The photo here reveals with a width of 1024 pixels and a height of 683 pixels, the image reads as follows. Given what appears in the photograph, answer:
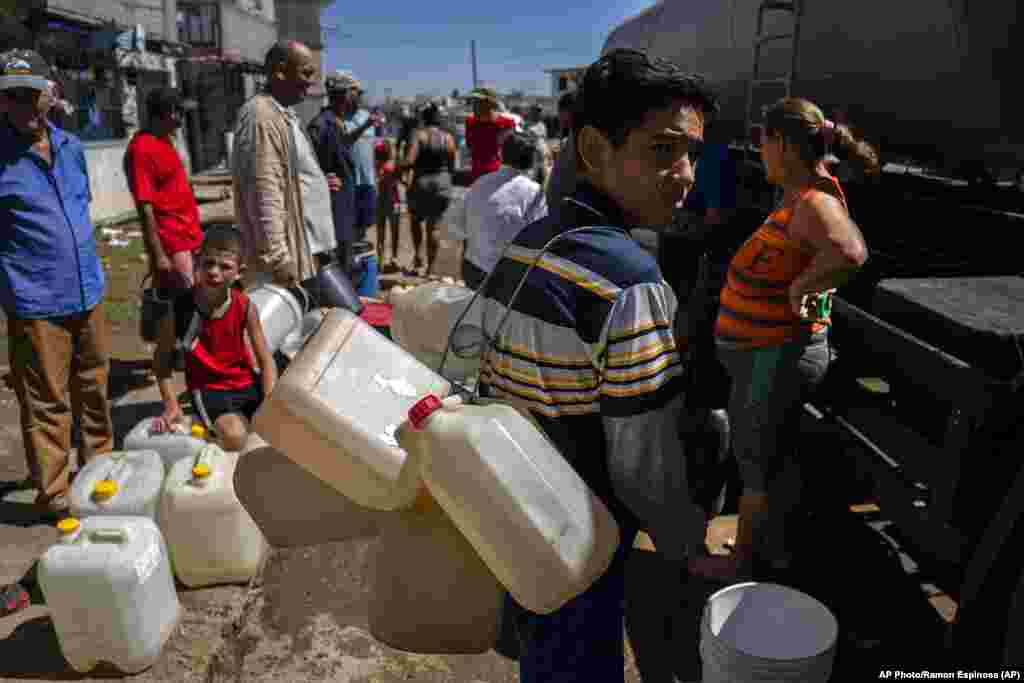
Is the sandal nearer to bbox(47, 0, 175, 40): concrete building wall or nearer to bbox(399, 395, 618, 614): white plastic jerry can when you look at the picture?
bbox(399, 395, 618, 614): white plastic jerry can

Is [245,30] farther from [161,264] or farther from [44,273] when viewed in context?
[44,273]

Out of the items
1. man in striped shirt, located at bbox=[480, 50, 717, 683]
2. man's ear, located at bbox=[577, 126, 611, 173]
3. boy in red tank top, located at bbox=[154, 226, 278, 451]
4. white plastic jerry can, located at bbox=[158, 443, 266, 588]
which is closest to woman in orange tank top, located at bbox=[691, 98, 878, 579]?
man in striped shirt, located at bbox=[480, 50, 717, 683]

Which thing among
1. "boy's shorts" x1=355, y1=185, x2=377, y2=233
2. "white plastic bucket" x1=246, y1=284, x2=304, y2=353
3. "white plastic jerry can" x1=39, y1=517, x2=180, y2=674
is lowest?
"white plastic jerry can" x1=39, y1=517, x2=180, y2=674

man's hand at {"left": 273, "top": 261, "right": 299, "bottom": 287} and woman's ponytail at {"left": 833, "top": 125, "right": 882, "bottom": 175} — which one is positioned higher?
woman's ponytail at {"left": 833, "top": 125, "right": 882, "bottom": 175}

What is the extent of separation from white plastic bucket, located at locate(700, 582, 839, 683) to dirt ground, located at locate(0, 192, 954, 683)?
0.50 metres

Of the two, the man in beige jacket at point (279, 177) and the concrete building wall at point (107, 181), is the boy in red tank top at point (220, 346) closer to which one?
the man in beige jacket at point (279, 177)

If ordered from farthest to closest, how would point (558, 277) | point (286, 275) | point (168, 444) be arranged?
point (286, 275) < point (168, 444) < point (558, 277)

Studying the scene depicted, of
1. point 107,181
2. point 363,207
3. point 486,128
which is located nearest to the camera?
point 363,207

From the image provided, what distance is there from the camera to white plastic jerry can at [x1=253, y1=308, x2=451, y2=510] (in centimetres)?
143

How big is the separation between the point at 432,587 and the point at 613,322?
1.99 feet

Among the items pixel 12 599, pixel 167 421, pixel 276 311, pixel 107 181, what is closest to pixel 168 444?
pixel 167 421

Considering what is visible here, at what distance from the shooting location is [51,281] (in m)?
3.31

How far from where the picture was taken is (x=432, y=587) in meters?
1.46

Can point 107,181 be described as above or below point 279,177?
below
